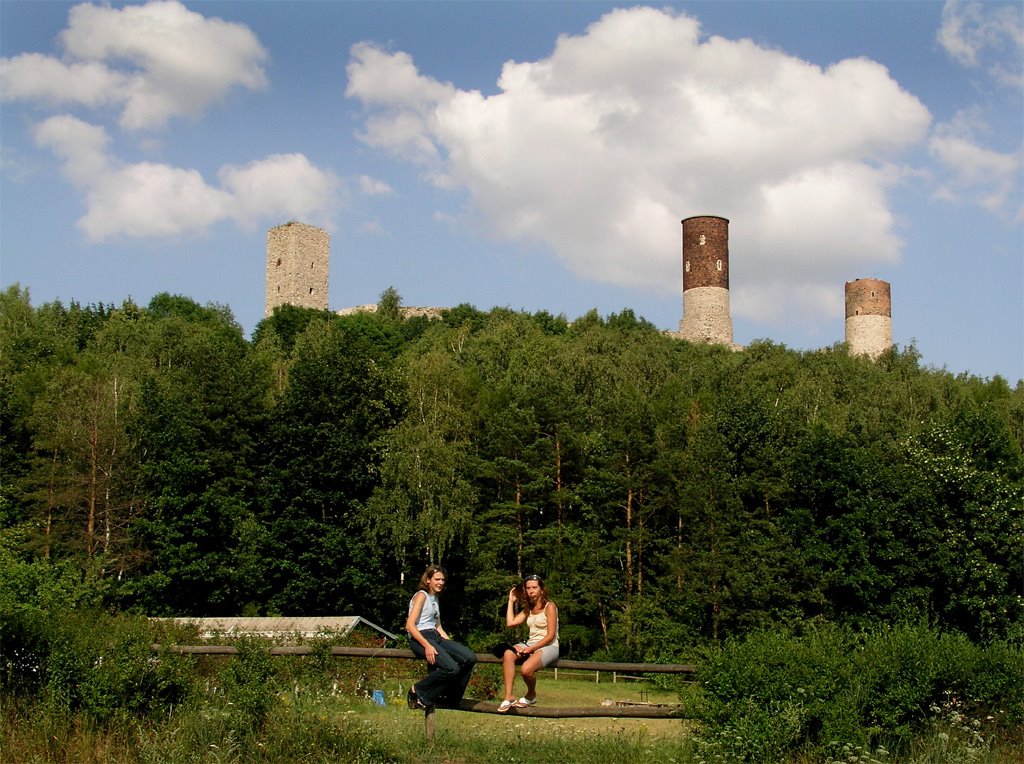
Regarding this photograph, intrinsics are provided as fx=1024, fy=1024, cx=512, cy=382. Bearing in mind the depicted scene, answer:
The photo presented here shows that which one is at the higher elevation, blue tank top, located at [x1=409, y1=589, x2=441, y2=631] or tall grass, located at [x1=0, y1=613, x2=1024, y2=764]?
blue tank top, located at [x1=409, y1=589, x2=441, y2=631]

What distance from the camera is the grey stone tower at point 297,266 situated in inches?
2586

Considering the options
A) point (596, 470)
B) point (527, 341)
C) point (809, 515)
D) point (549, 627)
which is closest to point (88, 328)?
point (527, 341)

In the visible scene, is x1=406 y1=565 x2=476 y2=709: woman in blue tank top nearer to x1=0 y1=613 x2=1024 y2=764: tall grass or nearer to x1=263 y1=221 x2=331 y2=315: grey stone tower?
x1=0 y1=613 x2=1024 y2=764: tall grass

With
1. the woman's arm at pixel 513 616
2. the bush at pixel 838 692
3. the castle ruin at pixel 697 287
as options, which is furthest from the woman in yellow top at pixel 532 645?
the castle ruin at pixel 697 287

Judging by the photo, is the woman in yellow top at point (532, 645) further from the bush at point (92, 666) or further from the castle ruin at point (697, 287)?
the castle ruin at point (697, 287)

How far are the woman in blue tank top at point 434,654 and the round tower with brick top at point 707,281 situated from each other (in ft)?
180

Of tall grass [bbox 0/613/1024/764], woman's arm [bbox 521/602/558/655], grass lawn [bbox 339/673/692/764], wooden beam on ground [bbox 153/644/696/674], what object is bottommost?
grass lawn [bbox 339/673/692/764]

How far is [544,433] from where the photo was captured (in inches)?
1308

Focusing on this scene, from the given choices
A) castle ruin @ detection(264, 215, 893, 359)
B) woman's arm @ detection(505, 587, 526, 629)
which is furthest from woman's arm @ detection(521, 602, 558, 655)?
castle ruin @ detection(264, 215, 893, 359)

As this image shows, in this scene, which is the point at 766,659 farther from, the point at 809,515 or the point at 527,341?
the point at 527,341

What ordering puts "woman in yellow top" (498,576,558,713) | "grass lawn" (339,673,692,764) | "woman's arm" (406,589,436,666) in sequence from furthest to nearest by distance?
"grass lawn" (339,673,692,764)
"woman in yellow top" (498,576,558,713)
"woman's arm" (406,589,436,666)

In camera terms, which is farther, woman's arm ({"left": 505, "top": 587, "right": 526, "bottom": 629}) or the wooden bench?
woman's arm ({"left": 505, "top": 587, "right": 526, "bottom": 629})

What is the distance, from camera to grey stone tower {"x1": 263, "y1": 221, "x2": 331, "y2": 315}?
216 feet

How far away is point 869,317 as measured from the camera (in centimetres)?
6569
